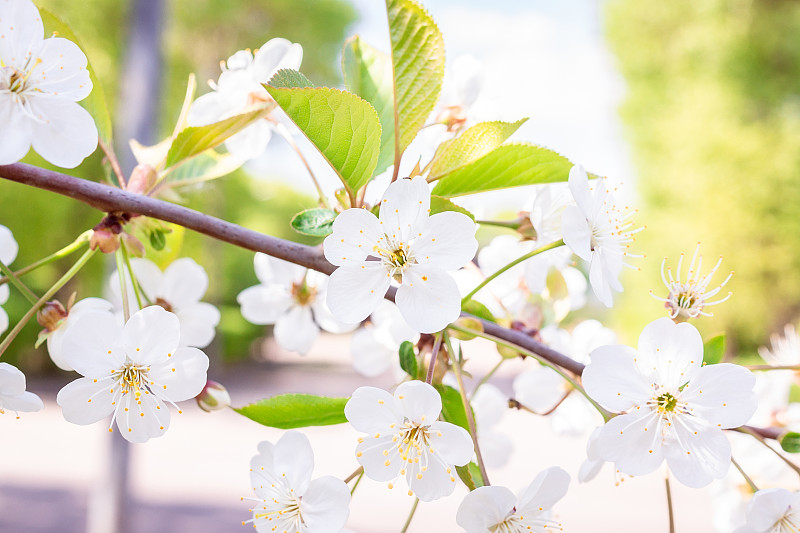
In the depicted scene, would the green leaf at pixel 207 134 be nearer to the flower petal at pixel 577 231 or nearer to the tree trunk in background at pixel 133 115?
the flower petal at pixel 577 231

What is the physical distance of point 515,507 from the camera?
417 mm

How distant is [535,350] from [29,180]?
339 mm

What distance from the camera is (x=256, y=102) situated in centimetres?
59

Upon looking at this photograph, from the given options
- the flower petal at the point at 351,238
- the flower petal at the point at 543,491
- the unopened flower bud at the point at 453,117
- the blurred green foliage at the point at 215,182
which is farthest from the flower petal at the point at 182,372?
the blurred green foliage at the point at 215,182

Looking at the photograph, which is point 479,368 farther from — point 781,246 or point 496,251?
point 496,251

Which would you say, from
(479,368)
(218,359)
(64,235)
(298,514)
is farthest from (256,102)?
(479,368)

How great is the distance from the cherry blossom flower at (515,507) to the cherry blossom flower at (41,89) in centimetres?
31

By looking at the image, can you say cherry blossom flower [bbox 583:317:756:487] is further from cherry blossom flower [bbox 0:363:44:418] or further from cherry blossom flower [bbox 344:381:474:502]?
cherry blossom flower [bbox 0:363:44:418]

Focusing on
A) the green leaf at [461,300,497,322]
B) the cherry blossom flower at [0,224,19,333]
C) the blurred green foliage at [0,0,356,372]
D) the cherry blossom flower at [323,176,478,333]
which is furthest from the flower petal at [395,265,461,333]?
the blurred green foliage at [0,0,356,372]

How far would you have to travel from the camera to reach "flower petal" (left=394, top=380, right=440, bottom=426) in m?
0.38

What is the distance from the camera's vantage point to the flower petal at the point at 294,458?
438 millimetres

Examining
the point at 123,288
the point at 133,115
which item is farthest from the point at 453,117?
the point at 133,115

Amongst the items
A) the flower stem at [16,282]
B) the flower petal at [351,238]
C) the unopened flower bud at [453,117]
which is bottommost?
the flower petal at [351,238]

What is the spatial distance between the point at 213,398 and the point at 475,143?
263mm
